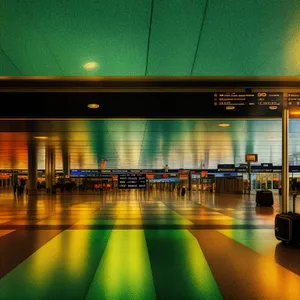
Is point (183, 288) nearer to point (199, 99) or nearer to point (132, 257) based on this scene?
point (132, 257)

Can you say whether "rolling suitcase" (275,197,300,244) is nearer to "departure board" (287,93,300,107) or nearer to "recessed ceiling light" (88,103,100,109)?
"departure board" (287,93,300,107)

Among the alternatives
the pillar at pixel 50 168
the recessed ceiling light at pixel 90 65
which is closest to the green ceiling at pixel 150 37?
the recessed ceiling light at pixel 90 65

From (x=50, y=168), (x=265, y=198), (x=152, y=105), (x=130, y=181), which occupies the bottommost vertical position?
(x=265, y=198)

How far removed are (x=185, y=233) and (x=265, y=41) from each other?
5.56m

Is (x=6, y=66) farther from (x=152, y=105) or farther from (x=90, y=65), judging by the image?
(x=152, y=105)

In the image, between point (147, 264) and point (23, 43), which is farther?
point (23, 43)

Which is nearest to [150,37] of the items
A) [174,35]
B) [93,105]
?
[174,35]

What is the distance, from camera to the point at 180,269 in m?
6.40

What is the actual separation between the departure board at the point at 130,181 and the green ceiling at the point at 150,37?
25.6m

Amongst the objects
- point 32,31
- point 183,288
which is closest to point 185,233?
point 183,288

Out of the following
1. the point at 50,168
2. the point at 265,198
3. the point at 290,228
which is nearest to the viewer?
the point at 290,228

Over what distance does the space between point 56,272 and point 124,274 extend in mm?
1067

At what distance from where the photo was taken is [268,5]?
18.5 feet

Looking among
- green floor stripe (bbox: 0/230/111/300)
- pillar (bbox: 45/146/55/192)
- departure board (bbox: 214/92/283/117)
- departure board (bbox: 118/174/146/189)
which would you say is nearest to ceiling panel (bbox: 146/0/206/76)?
departure board (bbox: 214/92/283/117)
